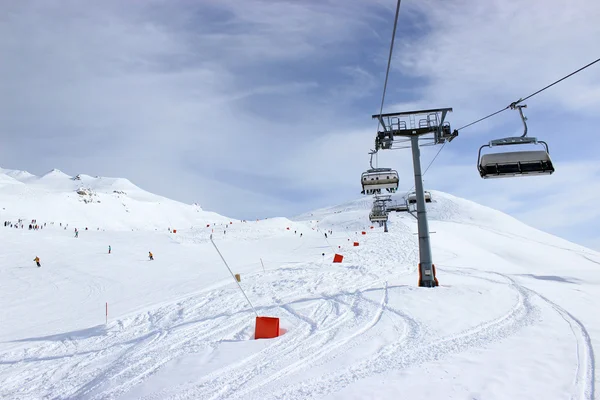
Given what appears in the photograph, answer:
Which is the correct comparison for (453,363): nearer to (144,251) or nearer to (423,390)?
(423,390)

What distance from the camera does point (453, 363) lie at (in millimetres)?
6375

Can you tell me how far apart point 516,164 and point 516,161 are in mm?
83

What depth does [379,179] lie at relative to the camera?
19875mm

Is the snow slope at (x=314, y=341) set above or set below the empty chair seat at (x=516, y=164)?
below

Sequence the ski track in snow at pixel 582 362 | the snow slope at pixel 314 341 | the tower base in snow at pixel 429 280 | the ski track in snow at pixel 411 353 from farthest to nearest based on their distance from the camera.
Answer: the tower base in snow at pixel 429 280
the snow slope at pixel 314 341
the ski track in snow at pixel 411 353
the ski track in snow at pixel 582 362

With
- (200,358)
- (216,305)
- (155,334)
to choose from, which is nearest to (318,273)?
(216,305)

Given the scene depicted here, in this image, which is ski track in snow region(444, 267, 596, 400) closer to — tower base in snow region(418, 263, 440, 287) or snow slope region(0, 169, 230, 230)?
tower base in snow region(418, 263, 440, 287)

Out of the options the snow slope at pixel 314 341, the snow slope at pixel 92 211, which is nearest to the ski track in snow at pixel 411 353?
the snow slope at pixel 314 341

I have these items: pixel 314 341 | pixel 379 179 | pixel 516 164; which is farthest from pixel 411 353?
pixel 379 179

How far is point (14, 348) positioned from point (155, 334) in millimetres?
4332

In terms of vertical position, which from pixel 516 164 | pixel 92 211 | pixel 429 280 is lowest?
pixel 429 280

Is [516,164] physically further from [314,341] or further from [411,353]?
[314,341]

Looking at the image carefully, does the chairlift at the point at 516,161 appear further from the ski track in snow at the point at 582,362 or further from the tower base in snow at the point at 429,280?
the tower base in snow at the point at 429,280

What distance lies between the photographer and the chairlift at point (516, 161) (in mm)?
10242
